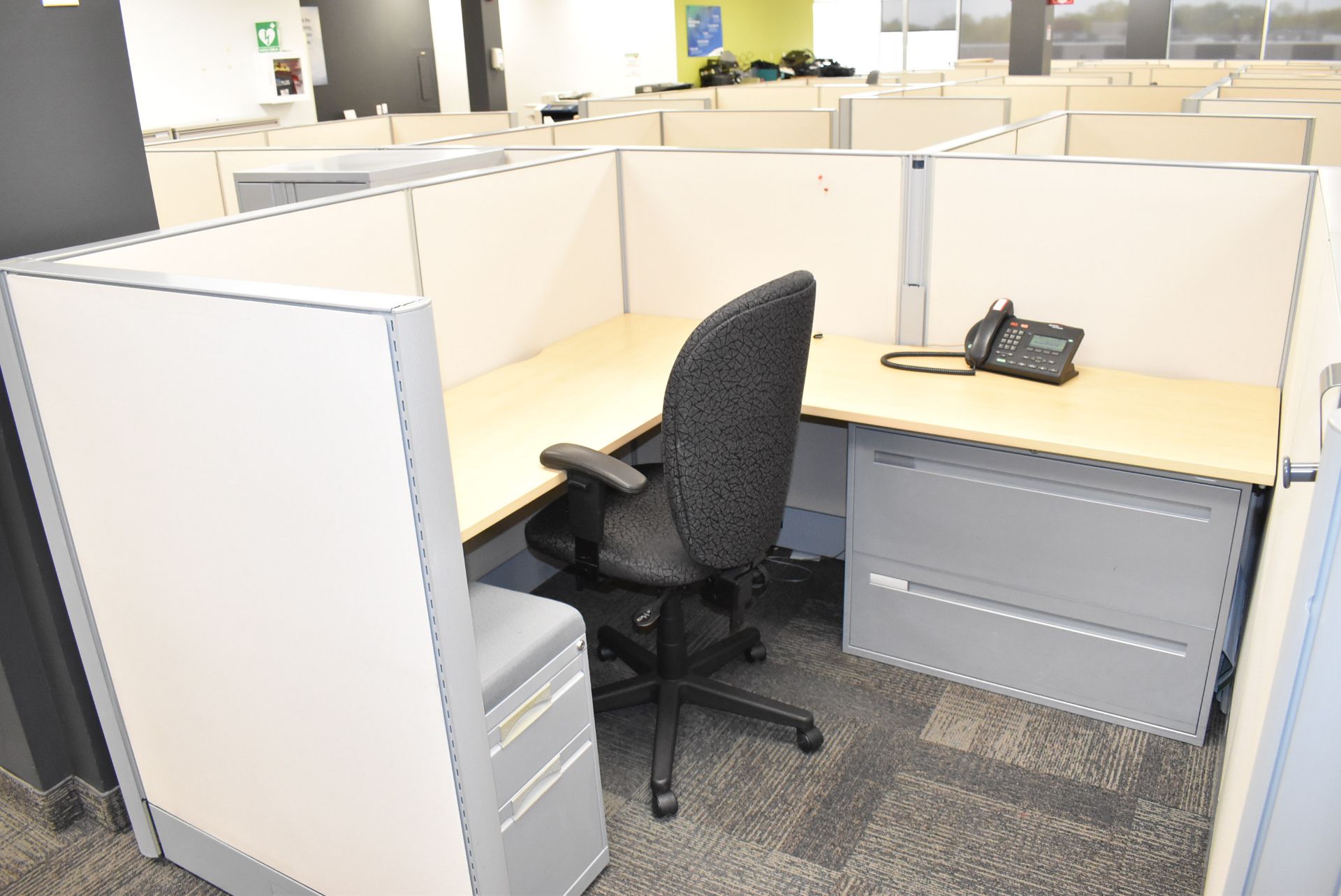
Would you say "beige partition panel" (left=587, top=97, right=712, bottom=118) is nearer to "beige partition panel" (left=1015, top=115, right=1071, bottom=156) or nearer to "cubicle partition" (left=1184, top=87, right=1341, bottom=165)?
"beige partition panel" (left=1015, top=115, right=1071, bottom=156)

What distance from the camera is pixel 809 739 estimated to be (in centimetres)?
199

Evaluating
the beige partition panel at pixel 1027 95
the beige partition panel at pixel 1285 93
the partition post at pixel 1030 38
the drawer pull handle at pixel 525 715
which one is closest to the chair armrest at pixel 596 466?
the drawer pull handle at pixel 525 715

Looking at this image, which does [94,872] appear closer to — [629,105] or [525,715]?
[525,715]

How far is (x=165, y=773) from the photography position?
170 centimetres

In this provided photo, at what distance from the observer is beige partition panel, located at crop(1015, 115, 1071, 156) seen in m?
2.75

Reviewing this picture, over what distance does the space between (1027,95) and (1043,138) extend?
6.09ft

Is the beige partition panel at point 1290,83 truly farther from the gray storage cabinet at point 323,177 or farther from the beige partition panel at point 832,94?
the gray storage cabinet at point 323,177

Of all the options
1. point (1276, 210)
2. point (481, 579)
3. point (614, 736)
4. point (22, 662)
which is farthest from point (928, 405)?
point (22, 662)

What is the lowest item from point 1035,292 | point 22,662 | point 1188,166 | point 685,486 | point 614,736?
point 614,736

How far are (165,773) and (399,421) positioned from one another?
979 millimetres

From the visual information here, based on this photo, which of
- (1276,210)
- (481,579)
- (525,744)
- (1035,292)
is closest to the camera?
(525,744)

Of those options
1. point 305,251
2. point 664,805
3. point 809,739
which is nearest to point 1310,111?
point 809,739

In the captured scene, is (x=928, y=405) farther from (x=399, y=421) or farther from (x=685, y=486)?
(x=399, y=421)

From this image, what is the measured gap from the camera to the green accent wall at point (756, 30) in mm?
10727
